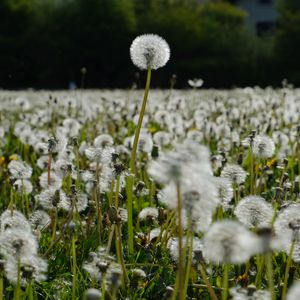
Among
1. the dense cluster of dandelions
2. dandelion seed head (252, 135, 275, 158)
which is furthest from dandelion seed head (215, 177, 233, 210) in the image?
dandelion seed head (252, 135, 275, 158)

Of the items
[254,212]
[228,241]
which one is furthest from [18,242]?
[254,212]

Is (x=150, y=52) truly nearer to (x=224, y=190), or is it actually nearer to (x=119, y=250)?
(x=224, y=190)

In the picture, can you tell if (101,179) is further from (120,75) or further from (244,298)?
(120,75)

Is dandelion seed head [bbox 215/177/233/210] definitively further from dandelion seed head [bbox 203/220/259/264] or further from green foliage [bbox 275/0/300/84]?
green foliage [bbox 275/0/300/84]

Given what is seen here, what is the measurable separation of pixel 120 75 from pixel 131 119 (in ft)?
61.6

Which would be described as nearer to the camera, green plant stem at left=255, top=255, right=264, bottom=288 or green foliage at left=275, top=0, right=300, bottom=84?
green plant stem at left=255, top=255, right=264, bottom=288

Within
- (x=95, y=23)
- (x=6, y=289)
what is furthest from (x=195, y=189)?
(x=95, y=23)

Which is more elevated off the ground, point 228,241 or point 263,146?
point 263,146

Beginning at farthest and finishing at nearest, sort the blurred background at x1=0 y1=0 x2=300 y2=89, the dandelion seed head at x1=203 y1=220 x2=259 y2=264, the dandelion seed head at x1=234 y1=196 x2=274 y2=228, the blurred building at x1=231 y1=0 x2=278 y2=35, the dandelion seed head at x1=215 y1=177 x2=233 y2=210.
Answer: the blurred building at x1=231 y1=0 x2=278 y2=35, the blurred background at x1=0 y1=0 x2=300 y2=89, the dandelion seed head at x1=215 y1=177 x2=233 y2=210, the dandelion seed head at x1=234 y1=196 x2=274 y2=228, the dandelion seed head at x1=203 y1=220 x2=259 y2=264

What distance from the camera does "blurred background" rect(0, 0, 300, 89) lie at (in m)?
24.3

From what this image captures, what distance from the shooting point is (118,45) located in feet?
80.6

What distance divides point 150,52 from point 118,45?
74.7 ft

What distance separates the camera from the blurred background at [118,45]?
24328 mm

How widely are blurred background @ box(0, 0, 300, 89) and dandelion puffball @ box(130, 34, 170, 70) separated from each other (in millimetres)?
20958
